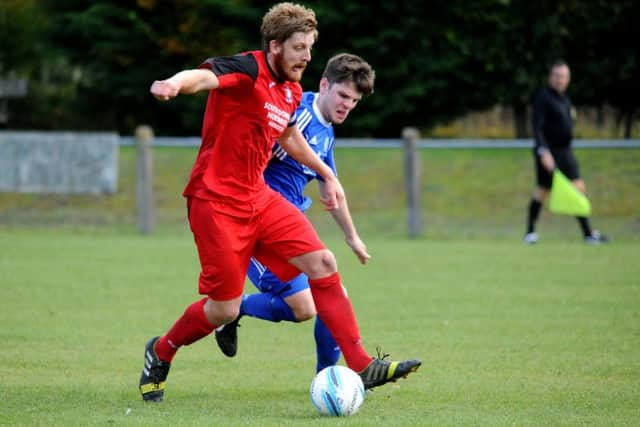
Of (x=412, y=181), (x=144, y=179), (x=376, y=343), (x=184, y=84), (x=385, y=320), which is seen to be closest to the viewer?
(x=184, y=84)

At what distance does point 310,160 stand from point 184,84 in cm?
134

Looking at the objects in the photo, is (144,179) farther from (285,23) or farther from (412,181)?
(285,23)

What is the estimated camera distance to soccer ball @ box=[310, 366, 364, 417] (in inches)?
215

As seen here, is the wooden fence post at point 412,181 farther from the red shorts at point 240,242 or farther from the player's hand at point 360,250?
the red shorts at point 240,242

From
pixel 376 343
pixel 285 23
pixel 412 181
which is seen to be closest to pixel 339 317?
pixel 285 23

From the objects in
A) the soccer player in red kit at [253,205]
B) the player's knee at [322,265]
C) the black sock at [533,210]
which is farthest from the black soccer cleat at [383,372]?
the black sock at [533,210]

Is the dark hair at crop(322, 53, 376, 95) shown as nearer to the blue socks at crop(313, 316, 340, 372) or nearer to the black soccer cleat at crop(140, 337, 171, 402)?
the blue socks at crop(313, 316, 340, 372)

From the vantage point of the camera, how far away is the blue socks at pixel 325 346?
6438mm

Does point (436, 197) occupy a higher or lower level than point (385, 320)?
lower

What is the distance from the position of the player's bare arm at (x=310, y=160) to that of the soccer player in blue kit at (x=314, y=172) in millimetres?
68

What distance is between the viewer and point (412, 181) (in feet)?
58.6

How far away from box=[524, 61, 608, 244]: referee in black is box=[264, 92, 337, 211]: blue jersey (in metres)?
9.05

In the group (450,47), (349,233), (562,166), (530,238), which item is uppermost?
(450,47)

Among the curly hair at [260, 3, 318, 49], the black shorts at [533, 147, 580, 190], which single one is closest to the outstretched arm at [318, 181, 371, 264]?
the curly hair at [260, 3, 318, 49]
